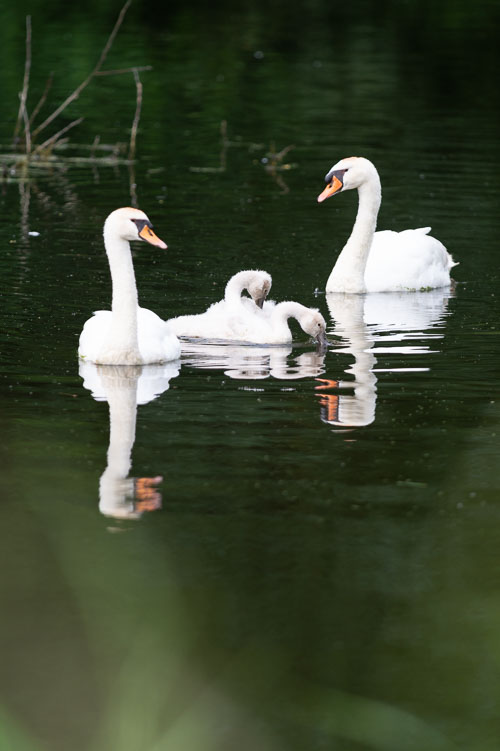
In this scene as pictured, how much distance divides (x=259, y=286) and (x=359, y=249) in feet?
8.08

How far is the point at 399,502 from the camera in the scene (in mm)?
6941

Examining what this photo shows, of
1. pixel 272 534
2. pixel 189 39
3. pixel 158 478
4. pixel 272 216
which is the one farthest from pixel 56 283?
pixel 189 39

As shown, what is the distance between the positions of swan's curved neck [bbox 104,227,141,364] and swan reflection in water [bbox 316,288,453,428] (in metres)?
1.32

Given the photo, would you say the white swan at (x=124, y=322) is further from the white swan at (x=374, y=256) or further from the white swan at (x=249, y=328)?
the white swan at (x=374, y=256)

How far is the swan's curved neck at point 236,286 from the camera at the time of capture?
36.9 ft

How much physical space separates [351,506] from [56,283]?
6508mm

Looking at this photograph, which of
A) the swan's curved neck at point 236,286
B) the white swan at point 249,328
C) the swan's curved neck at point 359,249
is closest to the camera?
the white swan at point 249,328

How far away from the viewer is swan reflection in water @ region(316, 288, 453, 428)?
8883 millimetres

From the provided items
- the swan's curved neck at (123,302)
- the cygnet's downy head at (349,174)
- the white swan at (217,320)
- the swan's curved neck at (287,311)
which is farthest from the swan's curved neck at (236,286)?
the cygnet's downy head at (349,174)

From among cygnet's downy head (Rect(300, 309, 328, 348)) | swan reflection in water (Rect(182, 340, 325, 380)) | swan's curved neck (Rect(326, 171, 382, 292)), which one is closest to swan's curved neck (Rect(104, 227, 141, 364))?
swan reflection in water (Rect(182, 340, 325, 380))

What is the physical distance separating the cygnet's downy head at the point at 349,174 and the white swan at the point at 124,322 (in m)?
4.52

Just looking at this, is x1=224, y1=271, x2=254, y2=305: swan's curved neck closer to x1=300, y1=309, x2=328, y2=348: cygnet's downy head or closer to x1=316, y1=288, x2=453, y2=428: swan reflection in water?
x1=300, y1=309, x2=328, y2=348: cygnet's downy head

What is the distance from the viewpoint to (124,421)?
849 centimetres

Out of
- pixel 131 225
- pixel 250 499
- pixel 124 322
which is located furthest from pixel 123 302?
pixel 250 499
